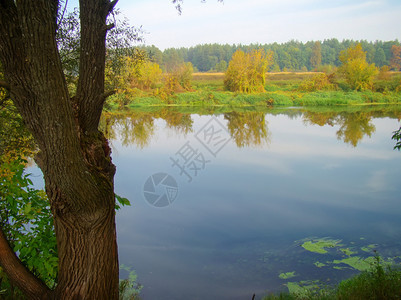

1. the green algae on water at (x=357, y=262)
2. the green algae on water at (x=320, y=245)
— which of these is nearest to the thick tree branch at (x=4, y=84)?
the green algae on water at (x=357, y=262)

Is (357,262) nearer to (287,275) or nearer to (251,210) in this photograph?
(287,275)

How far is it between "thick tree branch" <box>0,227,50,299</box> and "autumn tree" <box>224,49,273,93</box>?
28.8 metres

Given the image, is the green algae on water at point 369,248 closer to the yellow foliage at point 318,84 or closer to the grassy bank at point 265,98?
the grassy bank at point 265,98

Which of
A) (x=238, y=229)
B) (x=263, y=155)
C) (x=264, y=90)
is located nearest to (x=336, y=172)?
(x=263, y=155)

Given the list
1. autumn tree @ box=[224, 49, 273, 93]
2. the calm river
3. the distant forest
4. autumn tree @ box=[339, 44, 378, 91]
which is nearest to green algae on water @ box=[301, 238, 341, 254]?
the calm river

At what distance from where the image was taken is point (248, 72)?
30.5 metres

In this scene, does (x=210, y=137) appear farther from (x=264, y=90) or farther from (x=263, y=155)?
(x=264, y=90)

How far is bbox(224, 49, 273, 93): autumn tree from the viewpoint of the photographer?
1194 inches

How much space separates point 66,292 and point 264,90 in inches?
1174

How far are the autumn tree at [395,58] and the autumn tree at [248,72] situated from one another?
19.1 m

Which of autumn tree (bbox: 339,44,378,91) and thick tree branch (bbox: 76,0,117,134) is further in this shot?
autumn tree (bbox: 339,44,378,91)

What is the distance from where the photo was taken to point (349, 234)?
6086 millimetres

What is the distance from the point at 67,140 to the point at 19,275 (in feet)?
Answer: 3.35

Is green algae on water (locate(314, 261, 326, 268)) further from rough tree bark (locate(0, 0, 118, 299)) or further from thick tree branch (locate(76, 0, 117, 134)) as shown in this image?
thick tree branch (locate(76, 0, 117, 134))
